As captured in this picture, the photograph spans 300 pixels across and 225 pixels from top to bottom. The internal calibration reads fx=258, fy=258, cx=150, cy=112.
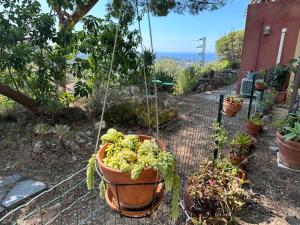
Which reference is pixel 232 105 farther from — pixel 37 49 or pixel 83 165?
pixel 37 49

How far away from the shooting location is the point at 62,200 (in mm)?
2680

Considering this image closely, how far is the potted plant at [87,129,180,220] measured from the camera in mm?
1155

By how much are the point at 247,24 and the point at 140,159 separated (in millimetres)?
6808

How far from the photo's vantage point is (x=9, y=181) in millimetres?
2969

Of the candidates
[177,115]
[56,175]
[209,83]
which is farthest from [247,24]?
[56,175]

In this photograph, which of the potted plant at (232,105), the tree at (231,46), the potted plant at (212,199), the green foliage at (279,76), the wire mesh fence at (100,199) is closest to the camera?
the potted plant at (212,199)

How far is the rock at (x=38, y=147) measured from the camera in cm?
350

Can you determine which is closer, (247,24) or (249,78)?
(249,78)

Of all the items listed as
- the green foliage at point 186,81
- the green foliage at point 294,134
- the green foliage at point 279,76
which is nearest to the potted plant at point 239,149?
the green foliage at point 294,134

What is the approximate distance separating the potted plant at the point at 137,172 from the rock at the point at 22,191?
180cm

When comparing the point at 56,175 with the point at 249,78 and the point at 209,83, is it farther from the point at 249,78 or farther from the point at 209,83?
the point at 209,83

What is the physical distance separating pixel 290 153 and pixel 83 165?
2.54 m

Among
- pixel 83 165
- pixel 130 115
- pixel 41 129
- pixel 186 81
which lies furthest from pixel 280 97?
pixel 41 129

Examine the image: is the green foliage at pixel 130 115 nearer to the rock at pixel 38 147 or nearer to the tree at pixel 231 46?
the rock at pixel 38 147
